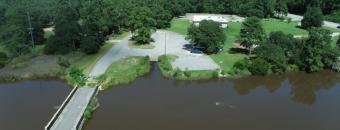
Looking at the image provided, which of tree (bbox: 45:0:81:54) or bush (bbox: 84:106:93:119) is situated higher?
tree (bbox: 45:0:81:54)

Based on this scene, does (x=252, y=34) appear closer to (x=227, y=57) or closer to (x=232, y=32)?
(x=227, y=57)

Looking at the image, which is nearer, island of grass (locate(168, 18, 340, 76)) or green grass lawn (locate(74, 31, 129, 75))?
green grass lawn (locate(74, 31, 129, 75))

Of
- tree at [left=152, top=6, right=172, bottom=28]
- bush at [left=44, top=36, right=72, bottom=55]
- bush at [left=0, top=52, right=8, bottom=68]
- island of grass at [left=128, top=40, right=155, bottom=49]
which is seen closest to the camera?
bush at [left=0, top=52, right=8, bottom=68]

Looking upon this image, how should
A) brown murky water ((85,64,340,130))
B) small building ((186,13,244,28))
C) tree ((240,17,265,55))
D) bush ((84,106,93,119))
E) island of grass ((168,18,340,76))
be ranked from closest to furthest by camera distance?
brown murky water ((85,64,340,130))
bush ((84,106,93,119))
island of grass ((168,18,340,76))
tree ((240,17,265,55))
small building ((186,13,244,28))

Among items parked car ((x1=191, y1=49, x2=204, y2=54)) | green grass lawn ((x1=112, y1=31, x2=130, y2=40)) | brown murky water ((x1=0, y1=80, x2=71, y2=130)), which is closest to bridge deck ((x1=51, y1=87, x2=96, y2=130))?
brown murky water ((x1=0, y1=80, x2=71, y2=130))

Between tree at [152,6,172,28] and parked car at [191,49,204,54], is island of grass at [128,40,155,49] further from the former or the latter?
tree at [152,6,172,28]

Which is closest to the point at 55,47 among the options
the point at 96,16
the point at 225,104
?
the point at 96,16
